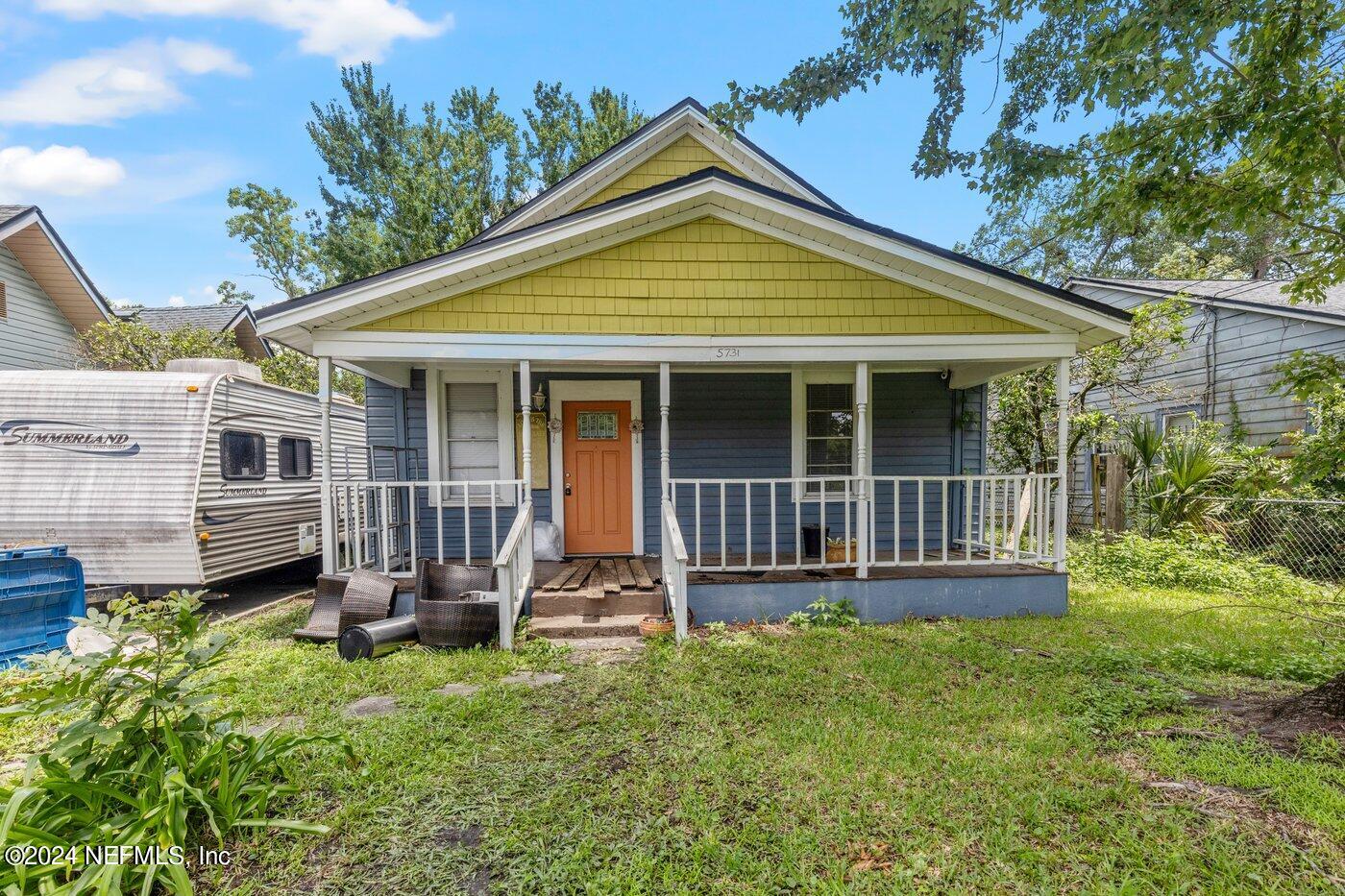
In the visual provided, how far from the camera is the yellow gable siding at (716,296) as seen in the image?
562 centimetres

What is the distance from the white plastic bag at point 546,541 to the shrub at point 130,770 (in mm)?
4030

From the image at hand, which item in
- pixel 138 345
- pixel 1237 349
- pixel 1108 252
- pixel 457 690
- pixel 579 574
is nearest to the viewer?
pixel 457 690

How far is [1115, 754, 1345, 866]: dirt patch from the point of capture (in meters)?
2.40

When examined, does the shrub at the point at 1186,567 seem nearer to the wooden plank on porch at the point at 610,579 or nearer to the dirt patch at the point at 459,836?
the wooden plank on porch at the point at 610,579

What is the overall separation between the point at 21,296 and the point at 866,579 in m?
15.4

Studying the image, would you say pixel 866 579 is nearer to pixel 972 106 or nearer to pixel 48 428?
pixel 972 106

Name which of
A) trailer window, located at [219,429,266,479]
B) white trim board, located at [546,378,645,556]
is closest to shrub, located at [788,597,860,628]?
white trim board, located at [546,378,645,556]

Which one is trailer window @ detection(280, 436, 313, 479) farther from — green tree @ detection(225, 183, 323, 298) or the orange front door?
green tree @ detection(225, 183, 323, 298)

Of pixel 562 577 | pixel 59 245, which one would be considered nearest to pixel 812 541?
pixel 562 577

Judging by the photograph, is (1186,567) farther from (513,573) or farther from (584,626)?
(513,573)

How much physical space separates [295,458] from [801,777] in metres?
7.76

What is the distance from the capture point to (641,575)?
6145mm

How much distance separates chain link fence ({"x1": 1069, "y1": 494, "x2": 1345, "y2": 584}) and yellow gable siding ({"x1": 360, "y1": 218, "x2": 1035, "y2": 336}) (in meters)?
4.81

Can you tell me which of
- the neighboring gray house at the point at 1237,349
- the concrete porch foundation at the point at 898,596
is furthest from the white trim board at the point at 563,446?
the neighboring gray house at the point at 1237,349
